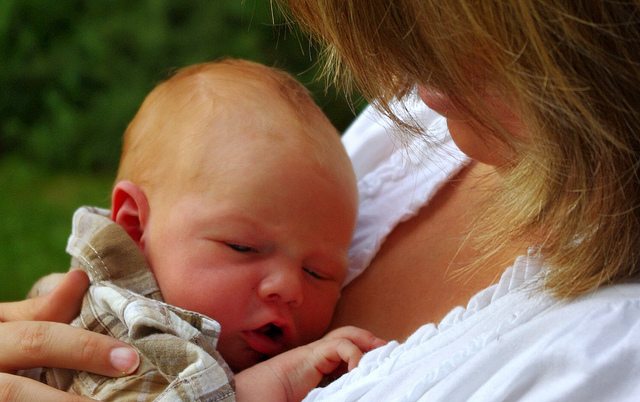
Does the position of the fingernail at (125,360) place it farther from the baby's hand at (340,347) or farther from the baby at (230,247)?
the baby's hand at (340,347)

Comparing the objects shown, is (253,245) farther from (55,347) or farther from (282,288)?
(55,347)

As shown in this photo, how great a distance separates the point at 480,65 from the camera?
1.17 metres

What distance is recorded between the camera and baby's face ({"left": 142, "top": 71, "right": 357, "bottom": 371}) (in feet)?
5.19

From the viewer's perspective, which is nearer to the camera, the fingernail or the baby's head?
the fingernail

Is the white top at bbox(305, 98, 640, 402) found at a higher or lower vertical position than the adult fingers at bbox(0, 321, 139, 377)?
higher

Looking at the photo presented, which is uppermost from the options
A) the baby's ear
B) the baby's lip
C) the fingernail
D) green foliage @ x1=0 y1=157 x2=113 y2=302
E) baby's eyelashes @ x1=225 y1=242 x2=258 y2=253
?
the baby's ear

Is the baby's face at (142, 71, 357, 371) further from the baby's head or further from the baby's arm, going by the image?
the baby's arm

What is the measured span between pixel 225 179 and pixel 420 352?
1.58 feet

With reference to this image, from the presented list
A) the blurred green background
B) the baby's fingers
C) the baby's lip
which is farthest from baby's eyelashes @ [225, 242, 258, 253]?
the blurred green background

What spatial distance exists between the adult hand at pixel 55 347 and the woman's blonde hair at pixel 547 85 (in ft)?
1.69

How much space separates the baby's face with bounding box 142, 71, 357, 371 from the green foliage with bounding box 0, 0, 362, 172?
133 inches

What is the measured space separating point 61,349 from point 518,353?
0.65 m

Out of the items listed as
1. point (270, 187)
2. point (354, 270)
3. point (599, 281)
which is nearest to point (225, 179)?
point (270, 187)

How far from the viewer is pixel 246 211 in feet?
5.27
